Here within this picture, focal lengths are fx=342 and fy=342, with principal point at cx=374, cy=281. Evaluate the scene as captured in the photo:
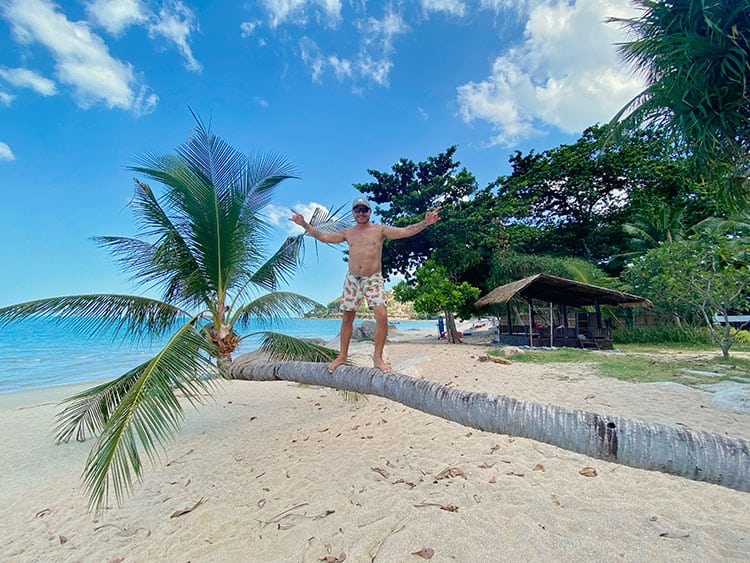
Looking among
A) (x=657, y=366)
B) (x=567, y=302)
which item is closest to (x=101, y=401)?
(x=657, y=366)

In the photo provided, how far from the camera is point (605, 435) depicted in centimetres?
169

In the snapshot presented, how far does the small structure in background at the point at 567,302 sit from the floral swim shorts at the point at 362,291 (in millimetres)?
10890

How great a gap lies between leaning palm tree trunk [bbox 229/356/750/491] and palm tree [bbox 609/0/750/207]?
6651mm

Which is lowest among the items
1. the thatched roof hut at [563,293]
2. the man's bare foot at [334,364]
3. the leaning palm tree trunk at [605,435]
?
the leaning palm tree trunk at [605,435]

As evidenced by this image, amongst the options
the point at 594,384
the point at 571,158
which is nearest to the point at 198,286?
the point at 594,384

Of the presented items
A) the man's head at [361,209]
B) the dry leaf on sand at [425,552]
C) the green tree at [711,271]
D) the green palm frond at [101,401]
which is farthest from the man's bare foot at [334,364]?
the green tree at [711,271]

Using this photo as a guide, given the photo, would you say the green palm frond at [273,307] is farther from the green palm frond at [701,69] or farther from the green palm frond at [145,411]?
the green palm frond at [701,69]

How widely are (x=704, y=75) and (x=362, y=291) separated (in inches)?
281

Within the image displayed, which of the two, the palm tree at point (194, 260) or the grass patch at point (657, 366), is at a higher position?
the palm tree at point (194, 260)

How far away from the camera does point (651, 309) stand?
16953mm

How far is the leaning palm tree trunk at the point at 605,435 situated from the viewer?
1.49 metres

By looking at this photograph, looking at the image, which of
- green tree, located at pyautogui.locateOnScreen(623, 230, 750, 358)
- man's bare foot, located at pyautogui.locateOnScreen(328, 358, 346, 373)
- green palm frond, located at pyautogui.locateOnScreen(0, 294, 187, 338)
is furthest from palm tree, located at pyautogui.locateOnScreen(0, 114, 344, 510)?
green tree, located at pyautogui.locateOnScreen(623, 230, 750, 358)

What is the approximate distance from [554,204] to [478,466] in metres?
23.2

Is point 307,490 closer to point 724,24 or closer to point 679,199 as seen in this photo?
point 724,24
